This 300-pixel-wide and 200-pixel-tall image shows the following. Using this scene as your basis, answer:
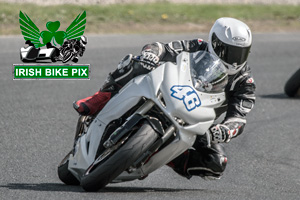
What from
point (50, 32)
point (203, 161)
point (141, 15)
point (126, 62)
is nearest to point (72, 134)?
point (203, 161)

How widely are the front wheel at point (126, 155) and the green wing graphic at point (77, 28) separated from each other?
23.0 feet

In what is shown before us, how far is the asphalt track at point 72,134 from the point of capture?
6.00 metres

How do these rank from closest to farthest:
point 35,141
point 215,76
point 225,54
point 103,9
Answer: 1. point 215,76
2. point 225,54
3. point 35,141
4. point 103,9

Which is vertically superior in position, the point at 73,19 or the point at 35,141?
the point at 35,141

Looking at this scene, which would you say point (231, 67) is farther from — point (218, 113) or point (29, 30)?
point (29, 30)

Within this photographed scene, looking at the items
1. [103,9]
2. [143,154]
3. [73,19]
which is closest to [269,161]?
[143,154]

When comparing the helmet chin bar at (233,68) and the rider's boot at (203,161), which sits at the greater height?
the helmet chin bar at (233,68)

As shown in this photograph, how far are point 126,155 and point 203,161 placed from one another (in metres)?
1.28

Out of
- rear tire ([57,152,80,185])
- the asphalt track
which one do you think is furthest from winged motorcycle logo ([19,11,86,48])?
rear tire ([57,152,80,185])

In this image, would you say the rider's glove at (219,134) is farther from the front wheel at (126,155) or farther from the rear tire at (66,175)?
the rear tire at (66,175)

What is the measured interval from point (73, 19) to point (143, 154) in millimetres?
10285

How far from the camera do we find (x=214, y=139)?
5.77 meters

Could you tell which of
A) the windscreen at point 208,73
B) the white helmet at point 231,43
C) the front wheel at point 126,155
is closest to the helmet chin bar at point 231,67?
the white helmet at point 231,43

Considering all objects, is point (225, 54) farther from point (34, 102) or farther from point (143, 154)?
point (34, 102)
